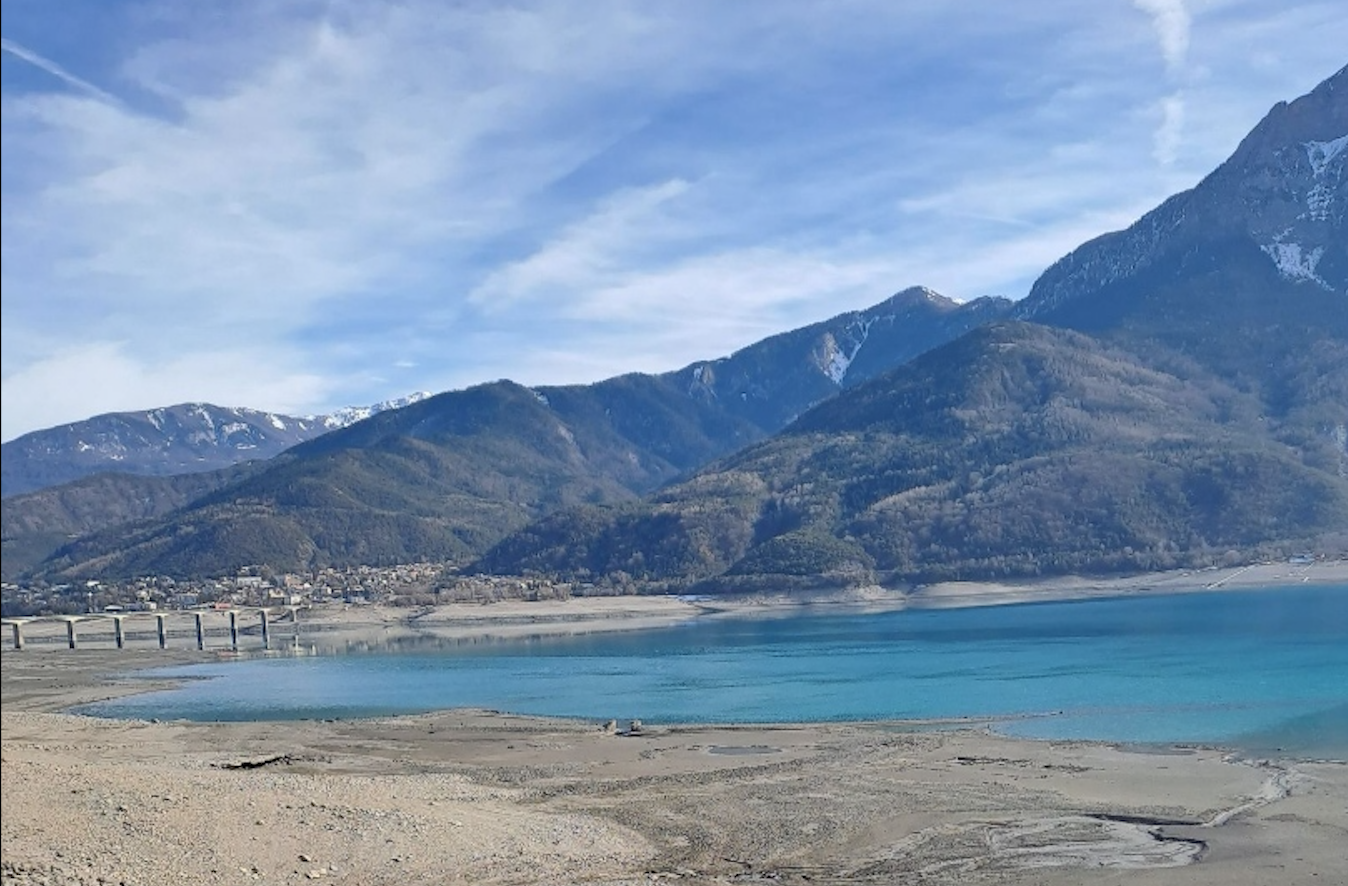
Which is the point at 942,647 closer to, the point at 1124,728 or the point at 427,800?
the point at 1124,728

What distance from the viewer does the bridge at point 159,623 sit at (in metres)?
127

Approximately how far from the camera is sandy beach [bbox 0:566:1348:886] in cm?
2398

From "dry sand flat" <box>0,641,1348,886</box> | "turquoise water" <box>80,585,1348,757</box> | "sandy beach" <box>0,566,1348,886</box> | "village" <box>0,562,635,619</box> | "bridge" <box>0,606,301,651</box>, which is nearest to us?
"dry sand flat" <box>0,641,1348,886</box>

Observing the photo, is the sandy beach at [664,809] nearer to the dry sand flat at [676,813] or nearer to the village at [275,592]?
the dry sand flat at [676,813]

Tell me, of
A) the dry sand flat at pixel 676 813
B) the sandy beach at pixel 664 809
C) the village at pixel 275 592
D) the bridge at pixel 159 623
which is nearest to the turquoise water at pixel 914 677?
the sandy beach at pixel 664 809

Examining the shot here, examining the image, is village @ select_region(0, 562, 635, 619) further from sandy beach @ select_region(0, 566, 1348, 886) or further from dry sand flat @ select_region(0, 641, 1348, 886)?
dry sand flat @ select_region(0, 641, 1348, 886)

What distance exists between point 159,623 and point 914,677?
292ft

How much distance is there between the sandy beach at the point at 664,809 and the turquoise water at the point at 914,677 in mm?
6545

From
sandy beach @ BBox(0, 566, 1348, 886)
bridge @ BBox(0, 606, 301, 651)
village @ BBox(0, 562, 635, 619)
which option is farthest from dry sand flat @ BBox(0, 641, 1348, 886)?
village @ BBox(0, 562, 635, 619)

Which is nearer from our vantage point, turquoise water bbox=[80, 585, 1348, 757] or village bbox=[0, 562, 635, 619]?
turquoise water bbox=[80, 585, 1348, 757]

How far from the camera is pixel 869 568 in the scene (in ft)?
538

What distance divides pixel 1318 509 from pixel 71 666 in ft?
445

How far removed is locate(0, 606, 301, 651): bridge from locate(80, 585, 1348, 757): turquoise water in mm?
25849

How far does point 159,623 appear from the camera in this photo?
131375 mm
